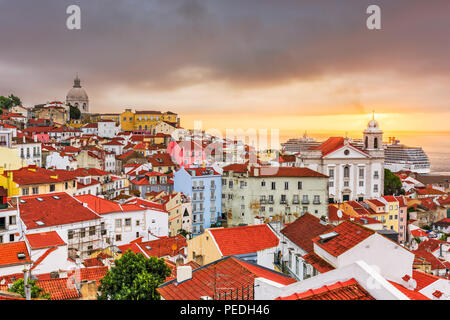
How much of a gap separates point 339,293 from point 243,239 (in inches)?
240

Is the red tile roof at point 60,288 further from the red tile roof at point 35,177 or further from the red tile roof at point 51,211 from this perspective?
the red tile roof at point 35,177

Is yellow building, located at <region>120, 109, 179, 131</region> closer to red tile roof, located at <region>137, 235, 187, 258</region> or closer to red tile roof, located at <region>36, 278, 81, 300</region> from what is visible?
red tile roof, located at <region>137, 235, 187, 258</region>

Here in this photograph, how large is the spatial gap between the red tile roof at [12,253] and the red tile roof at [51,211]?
113 inches

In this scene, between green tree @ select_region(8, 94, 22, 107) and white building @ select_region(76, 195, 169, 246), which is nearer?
white building @ select_region(76, 195, 169, 246)

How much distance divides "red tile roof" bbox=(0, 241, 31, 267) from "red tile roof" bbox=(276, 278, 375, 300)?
761 cm

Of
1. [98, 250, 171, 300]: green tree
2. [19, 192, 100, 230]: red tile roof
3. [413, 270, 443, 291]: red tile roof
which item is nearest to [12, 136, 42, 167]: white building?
[19, 192, 100, 230]: red tile roof

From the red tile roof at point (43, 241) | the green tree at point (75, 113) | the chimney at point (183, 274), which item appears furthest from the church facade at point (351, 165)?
the green tree at point (75, 113)

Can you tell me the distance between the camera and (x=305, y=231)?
887cm

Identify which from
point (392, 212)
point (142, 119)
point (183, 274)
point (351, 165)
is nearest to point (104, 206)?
point (183, 274)

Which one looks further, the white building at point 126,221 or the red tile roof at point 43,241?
the white building at point 126,221

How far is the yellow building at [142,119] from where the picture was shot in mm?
56875

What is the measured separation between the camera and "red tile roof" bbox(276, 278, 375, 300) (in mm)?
2903
